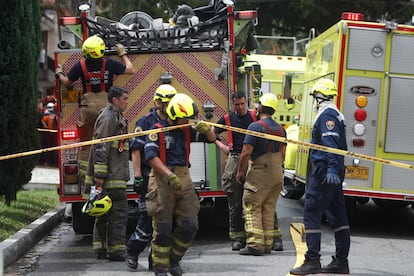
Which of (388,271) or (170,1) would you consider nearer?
(388,271)

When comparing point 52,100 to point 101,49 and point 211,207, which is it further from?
point 101,49

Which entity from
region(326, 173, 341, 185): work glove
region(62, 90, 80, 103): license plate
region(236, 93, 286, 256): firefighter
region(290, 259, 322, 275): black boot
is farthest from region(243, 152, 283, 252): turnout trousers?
region(62, 90, 80, 103): license plate

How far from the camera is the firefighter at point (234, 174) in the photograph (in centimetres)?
942

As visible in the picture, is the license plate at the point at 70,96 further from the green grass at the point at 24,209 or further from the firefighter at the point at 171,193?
the firefighter at the point at 171,193

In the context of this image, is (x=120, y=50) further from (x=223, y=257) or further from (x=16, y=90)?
(x=223, y=257)

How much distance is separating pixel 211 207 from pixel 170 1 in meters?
11.2

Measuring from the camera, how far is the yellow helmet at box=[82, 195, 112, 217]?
834cm

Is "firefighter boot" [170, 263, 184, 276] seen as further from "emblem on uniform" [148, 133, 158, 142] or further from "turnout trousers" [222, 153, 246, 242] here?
"turnout trousers" [222, 153, 246, 242]

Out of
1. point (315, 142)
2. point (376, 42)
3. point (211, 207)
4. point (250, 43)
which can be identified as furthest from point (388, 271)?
point (211, 207)

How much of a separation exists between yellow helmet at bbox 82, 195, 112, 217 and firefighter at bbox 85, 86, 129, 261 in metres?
0.13

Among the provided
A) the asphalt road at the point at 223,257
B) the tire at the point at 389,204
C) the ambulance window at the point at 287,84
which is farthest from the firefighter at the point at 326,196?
the ambulance window at the point at 287,84

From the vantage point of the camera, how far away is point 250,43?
11586mm

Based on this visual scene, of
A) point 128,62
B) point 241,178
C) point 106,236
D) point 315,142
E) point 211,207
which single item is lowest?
point 211,207

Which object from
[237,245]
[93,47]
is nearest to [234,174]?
[237,245]
